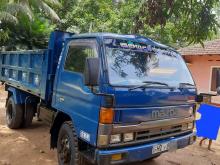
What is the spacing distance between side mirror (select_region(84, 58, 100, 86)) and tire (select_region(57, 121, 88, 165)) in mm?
1063

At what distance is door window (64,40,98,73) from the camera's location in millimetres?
4712

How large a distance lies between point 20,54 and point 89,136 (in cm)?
376

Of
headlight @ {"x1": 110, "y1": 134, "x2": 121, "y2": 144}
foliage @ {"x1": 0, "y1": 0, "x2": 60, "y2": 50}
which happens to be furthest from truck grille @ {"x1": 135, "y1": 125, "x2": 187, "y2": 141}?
foliage @ {"x1": 0, "y1": 0, "x2": 60, "y2": 50}

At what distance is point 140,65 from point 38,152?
9.34ft

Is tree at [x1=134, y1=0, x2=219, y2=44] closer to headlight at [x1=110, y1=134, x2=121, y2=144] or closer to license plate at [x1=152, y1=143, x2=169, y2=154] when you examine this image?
license plate at [x1=152, y1=143, x2=169, y2=154]

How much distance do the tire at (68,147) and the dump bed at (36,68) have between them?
982 mm

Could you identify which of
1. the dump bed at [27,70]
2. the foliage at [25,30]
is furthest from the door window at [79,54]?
the foliage at [25,30]

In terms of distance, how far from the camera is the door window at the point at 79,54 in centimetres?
471

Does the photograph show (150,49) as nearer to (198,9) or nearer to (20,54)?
(198,9)

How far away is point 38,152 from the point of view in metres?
6.23

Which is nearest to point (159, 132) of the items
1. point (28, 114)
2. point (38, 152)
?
point (38, 152)

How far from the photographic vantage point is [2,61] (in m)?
8.93

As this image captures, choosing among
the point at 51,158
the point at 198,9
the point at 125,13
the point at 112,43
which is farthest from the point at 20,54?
the point at 125,13

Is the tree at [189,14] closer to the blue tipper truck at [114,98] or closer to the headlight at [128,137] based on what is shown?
the blue tipper truck at [114,98]
